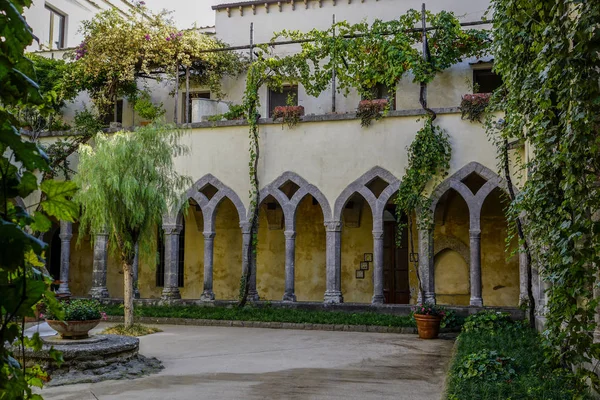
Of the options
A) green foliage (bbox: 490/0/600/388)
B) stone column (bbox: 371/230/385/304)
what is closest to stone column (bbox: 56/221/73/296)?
stone column (bbox: 371/230/385/304)

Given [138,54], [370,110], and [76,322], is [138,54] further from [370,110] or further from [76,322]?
[76,322]

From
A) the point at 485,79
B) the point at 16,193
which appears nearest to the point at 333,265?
the point at 485,79

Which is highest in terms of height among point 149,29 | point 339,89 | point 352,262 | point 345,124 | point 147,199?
point 149,29

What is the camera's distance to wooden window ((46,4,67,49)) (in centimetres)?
2102

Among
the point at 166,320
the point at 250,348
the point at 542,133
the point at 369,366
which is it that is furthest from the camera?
the point at 166,320

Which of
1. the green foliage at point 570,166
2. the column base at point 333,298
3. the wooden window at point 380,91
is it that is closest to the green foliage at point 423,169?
the column base at point 333,298

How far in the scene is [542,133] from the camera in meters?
5.52

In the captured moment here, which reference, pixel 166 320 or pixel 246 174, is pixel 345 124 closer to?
pixel 246 174

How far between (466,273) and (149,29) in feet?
34.1

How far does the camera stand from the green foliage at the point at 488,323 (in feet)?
36.1

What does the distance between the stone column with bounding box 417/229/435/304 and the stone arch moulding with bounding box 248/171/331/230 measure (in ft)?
8.54

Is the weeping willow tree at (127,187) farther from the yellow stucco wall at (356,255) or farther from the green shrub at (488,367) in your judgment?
the yellow stucco wall at (356,255)

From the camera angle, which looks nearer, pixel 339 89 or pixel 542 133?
pixel 542 133

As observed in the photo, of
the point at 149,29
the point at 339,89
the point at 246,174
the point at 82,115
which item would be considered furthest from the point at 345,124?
the point at 82,115
